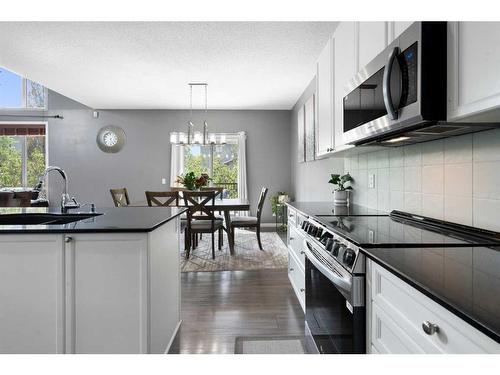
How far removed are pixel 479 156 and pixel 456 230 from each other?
0.34m

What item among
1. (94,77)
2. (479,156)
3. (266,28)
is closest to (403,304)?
(479,156)

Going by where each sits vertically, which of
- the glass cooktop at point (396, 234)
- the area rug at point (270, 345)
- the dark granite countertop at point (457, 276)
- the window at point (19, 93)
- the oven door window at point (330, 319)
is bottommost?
the area rug at point (270, 345)

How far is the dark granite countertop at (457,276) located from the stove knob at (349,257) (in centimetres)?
8

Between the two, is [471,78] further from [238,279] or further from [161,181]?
[161,181]

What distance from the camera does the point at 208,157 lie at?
7.21 meters

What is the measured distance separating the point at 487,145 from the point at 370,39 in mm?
876

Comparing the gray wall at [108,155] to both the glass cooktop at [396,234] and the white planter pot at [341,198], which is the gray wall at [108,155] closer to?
the white planter pot at [341,198]

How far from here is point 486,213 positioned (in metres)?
1.36

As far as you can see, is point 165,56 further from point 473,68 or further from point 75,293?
point 473,68

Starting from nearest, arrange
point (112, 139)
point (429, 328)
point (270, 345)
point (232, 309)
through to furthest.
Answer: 1. point (429, 328)
2. point (270, 345)
3. point (232, 309)
4. point (112, 139)

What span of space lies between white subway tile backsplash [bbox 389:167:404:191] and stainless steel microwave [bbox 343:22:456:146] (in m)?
0.31

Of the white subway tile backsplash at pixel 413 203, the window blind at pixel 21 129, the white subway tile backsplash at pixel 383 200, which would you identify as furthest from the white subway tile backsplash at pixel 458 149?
the window blind at pixel 21 129

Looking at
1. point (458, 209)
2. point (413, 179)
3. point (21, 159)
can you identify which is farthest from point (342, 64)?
point (21, 159)

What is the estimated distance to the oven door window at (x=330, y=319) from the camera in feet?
4.02
